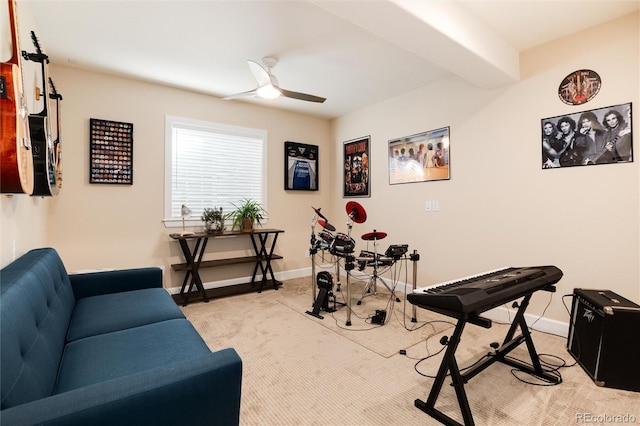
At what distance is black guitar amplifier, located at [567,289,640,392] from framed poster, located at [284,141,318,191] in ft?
12.3

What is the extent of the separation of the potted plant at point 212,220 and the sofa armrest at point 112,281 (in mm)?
1333

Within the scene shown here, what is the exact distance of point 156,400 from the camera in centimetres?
98

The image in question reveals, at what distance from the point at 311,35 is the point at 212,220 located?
2494mm

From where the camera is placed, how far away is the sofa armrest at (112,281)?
236 cm

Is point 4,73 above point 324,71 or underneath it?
underneath

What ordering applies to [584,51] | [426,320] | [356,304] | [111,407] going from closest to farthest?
[111,407] < [584,51] < [426,320] < [356,304]

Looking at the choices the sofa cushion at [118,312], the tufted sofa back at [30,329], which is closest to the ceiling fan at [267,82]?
the sofa cushion at [118,312]

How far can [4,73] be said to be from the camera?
125 centimetres

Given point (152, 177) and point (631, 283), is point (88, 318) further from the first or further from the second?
point (631, 283)

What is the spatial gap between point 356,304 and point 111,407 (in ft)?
9.76

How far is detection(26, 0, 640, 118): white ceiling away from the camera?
223cm

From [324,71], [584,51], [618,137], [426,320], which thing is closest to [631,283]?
[618,137]

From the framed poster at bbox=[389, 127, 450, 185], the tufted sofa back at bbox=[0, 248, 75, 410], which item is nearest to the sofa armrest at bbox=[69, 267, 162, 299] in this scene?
the tufted sofa back at bbox=[0, 248, 75, 410]

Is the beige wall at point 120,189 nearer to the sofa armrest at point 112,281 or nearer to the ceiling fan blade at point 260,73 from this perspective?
the sofa armrest at point 112,281
